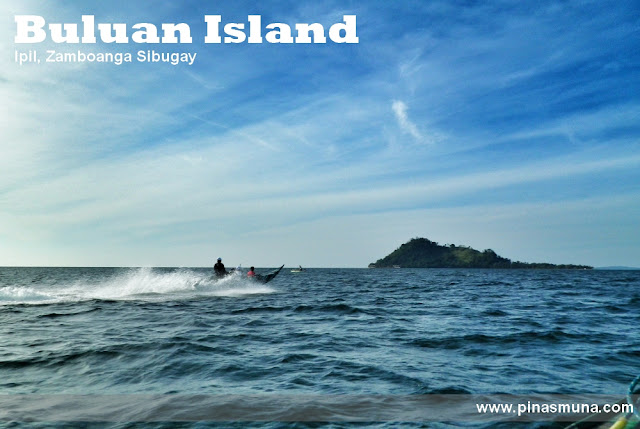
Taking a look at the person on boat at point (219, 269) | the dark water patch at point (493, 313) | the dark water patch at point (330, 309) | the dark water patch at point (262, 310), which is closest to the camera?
the dark water patch at point (493, 313)

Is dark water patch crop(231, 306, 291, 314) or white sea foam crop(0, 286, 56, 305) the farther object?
white sea foam crop(0, 286, 56, 305)

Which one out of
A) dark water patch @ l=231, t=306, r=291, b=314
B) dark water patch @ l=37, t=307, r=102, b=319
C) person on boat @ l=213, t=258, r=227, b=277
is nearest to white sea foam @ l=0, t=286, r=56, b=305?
dark water patch @ l=37, t=307, r=102, b=319

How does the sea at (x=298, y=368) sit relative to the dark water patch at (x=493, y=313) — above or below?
above

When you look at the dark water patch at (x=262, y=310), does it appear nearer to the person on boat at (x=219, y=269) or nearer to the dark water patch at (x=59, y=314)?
the dark water patch at (x=59, y=314)

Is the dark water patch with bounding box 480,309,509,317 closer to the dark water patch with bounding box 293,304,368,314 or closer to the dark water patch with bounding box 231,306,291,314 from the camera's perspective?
the dark water patch with bounding box 293,304,368,314

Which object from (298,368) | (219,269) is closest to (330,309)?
(298,368)

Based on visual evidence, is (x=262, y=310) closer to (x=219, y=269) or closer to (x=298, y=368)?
(x=298, y=368)

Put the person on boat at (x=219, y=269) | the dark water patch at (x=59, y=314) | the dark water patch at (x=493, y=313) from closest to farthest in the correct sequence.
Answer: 1. the dark water patch at (x=493, y=313)
2. the dark water patch at (x=59, y=314)
3. the person on boat at (x=219, y=269)

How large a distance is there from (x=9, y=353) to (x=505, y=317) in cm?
2070

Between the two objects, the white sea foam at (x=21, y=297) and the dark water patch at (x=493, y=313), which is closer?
the dark water patch at (x=493, y=313)

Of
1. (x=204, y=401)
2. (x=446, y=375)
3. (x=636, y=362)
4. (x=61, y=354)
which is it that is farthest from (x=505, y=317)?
(x=61, y=354)

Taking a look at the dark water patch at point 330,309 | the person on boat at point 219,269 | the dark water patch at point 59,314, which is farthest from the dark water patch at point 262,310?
the person on boat at point 219,269

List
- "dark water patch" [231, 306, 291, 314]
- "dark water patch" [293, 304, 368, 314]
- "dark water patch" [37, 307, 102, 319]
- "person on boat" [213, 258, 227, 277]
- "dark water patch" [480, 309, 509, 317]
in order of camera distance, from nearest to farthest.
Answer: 1. "dark water patch" [480, 309, 509, 317]
2. "dark water patch" [37, 307, 102, 319]
3. "dark water patch" [293, 304, 368, 314]
4. "dark water patch" [231, 306, 291, 314]
5. "person on boat" [213, 258, 227, 277]

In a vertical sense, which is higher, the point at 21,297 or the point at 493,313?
the point at 21,297
